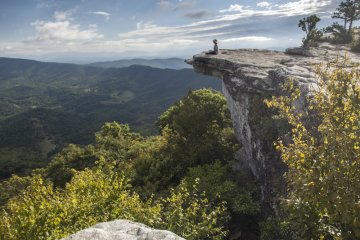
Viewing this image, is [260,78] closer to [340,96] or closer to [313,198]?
[340,96]

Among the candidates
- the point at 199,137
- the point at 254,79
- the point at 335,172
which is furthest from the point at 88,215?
the point at 199,137

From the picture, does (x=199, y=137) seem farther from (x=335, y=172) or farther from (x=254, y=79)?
(x=335, y=172)

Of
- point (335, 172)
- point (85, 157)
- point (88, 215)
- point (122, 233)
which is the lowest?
point (85, 157)

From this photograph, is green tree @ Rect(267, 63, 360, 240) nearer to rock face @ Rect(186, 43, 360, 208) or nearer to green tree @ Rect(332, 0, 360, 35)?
rock face @ Rect(186, 43, 360, 208)

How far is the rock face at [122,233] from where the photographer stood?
10.3 m

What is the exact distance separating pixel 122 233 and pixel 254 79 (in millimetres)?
25519

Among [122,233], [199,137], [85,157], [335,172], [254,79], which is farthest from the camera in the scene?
[85,157]

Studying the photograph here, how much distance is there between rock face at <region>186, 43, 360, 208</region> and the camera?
29109mm

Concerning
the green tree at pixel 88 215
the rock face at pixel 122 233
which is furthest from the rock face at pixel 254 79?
the rock face at pixel 122 233

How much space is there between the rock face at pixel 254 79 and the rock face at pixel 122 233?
1780 centimetres

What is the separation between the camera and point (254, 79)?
33219mm

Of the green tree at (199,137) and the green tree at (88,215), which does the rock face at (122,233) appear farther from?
the green tree at (199,137)

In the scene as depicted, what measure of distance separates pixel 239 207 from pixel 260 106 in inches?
387

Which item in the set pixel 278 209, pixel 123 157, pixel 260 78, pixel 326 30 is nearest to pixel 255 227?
pixel 278 209
